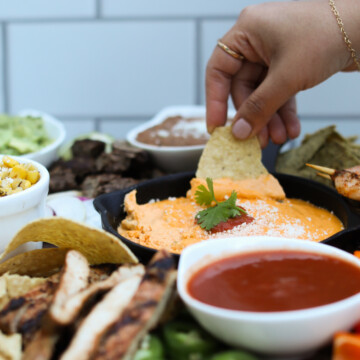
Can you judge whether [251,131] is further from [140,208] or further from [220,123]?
[140,208]

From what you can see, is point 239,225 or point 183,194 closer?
point 239,225

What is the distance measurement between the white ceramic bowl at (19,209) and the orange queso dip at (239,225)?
0.35 meters

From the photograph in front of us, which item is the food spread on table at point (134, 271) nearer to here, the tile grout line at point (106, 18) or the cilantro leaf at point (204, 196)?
the cilantro leaf at point (204, 196)

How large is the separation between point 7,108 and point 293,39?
3152mm

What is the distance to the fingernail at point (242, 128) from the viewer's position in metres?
2.12

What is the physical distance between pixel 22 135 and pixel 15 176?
1138mm

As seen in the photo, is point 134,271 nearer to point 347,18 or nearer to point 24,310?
point 24,310

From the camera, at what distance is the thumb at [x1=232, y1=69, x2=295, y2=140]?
1996mm

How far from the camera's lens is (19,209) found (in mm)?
1462

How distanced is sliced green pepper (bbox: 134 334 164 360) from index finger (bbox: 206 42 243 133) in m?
1.51

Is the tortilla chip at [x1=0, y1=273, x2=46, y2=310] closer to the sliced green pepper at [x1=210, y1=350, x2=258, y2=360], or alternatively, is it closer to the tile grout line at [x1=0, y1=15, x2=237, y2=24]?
the sliced green pepper at [x1=210, y1=350, x2=258, y2=360]

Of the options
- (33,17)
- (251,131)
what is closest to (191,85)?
(33,17)

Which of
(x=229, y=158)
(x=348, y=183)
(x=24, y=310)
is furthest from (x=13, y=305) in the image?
(x=229, y=158)

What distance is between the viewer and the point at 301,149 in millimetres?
2363
